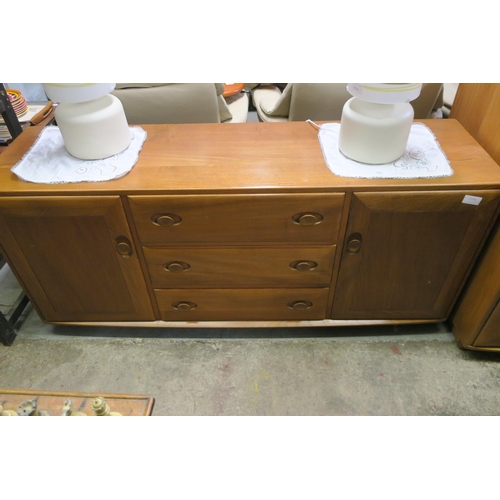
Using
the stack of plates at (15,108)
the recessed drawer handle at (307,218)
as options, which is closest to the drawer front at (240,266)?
the recessed drawer handle at (307,218)

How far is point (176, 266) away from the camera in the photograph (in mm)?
1255

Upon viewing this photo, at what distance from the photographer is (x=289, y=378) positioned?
1408mm

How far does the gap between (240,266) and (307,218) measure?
29cm

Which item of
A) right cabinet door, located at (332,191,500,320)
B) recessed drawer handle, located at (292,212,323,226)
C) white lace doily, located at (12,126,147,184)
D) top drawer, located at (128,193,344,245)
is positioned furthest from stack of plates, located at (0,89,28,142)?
right cabinet door, located at (332,191,500,320)

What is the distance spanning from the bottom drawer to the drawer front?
0.04 metres

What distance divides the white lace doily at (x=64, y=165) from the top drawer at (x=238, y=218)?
12 centimetres

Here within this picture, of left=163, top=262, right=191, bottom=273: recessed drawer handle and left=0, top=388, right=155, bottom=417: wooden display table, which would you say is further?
left=163, top=262, right=191, bottom=273: recessed drawer handle

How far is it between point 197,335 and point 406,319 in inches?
32.6

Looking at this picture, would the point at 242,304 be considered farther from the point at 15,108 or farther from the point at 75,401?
the point at 15,108

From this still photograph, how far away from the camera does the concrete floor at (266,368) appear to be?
1.33 meters

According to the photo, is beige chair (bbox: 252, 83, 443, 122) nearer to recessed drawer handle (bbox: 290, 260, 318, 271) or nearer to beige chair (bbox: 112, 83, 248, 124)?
beige chair (bbox: 112, 83, 248, 124)

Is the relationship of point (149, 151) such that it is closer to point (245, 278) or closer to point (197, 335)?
point (245, 278)

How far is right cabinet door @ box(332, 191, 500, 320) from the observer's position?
1070mm

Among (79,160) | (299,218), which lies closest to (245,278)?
(299,218)
